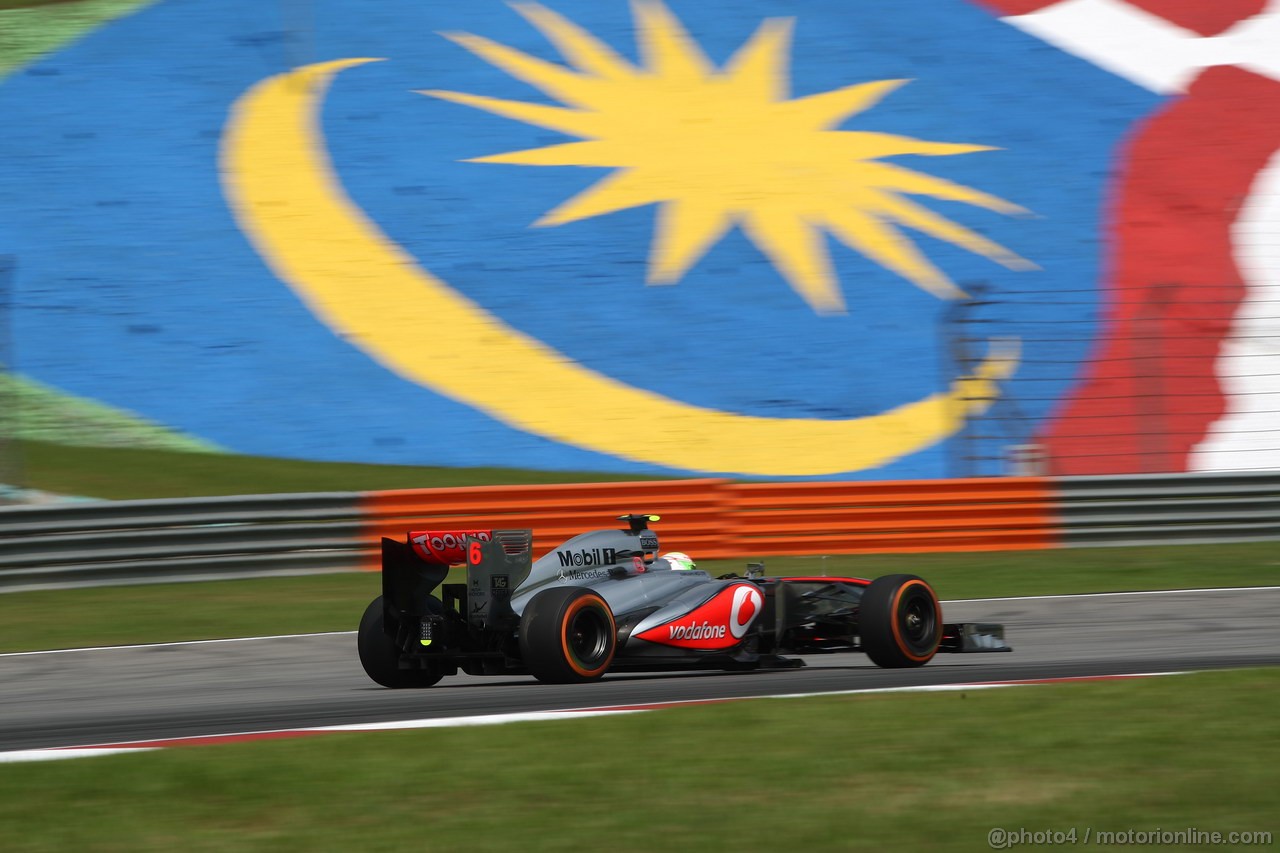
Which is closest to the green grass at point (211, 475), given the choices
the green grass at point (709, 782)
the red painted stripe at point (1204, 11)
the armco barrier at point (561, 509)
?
the armco barrier at point (561, 509)

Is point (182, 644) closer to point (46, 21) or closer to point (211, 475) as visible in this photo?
point (211, 475)

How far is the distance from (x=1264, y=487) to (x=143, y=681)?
451 inches

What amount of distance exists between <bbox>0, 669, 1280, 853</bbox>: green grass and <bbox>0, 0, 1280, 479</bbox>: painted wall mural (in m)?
10.7

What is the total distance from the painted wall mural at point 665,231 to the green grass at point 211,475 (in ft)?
1.29

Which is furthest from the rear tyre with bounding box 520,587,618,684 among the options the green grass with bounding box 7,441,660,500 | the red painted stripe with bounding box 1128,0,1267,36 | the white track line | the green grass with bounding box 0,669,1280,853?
the red painted stripe with bounding box 1128,0,1267,36

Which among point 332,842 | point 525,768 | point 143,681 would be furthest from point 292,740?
point 143,681

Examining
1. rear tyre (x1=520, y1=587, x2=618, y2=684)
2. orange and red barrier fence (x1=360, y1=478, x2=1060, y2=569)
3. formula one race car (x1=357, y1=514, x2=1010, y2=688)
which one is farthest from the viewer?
orange and red barrier fence (x1=360, y1=478, x2=1060, y2=569)

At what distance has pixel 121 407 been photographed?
19.8 m

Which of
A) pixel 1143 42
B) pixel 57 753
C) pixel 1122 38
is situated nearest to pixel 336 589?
pixel 57 753

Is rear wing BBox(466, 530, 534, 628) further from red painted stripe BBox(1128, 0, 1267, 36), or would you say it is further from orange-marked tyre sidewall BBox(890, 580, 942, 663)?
red painted stripe BBox(1128, 0, 1267, 36)

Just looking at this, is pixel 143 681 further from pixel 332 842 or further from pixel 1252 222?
pixel 1252 222

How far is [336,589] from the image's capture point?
14.6 metres

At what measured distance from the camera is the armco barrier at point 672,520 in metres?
14.7

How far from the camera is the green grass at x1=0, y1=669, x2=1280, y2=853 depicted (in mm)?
4957
